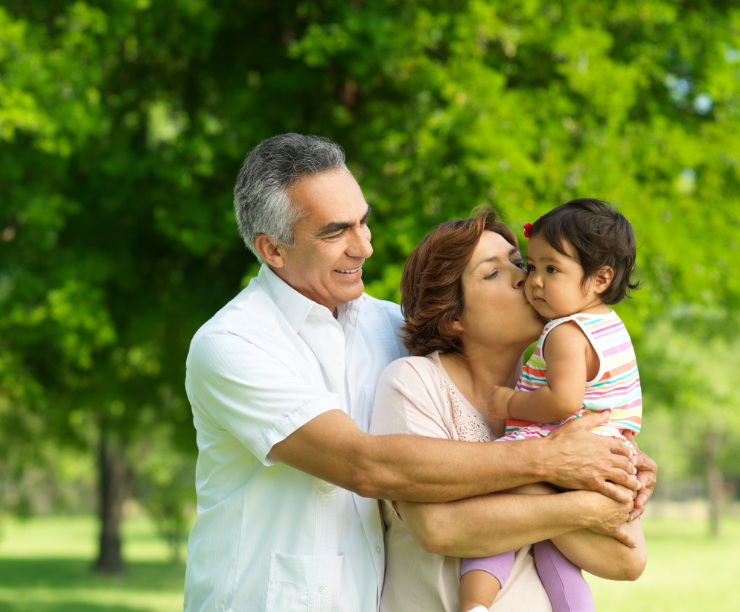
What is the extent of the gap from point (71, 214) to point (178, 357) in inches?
82.6

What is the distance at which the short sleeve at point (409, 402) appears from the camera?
2.37 meters

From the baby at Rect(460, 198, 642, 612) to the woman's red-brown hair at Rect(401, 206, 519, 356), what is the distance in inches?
8.7

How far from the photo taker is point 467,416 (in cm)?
251

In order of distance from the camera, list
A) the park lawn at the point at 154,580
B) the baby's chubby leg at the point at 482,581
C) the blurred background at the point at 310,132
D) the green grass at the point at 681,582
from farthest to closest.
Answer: the green grass at the point at 681,582
the park lawn at the point at 154,580
the blurred background at the point at 310,132
the baby's chubby leg at the point at 482,581

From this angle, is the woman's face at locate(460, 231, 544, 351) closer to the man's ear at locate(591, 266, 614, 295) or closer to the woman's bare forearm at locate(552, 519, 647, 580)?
the man's ear at locate(591, 266, 614, 295)

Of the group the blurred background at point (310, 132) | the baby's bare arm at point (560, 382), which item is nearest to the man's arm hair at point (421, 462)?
the baby's bare arm at point (560, 382)

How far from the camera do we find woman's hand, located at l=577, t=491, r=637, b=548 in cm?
224

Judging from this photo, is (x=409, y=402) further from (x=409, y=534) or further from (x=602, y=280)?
(x=602, y=280)

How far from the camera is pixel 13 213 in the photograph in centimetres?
721

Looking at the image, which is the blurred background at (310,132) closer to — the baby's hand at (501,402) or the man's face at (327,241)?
the man's face at (327,241)

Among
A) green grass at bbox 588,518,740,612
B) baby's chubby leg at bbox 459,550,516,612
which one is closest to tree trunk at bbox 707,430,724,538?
green grass at bbox 588,518,740,612

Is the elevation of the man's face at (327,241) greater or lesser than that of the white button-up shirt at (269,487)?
greater

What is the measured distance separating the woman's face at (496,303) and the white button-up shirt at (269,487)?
1.63 ft

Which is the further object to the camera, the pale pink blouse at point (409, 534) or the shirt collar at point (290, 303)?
the shirt collar at point (290, 303)
